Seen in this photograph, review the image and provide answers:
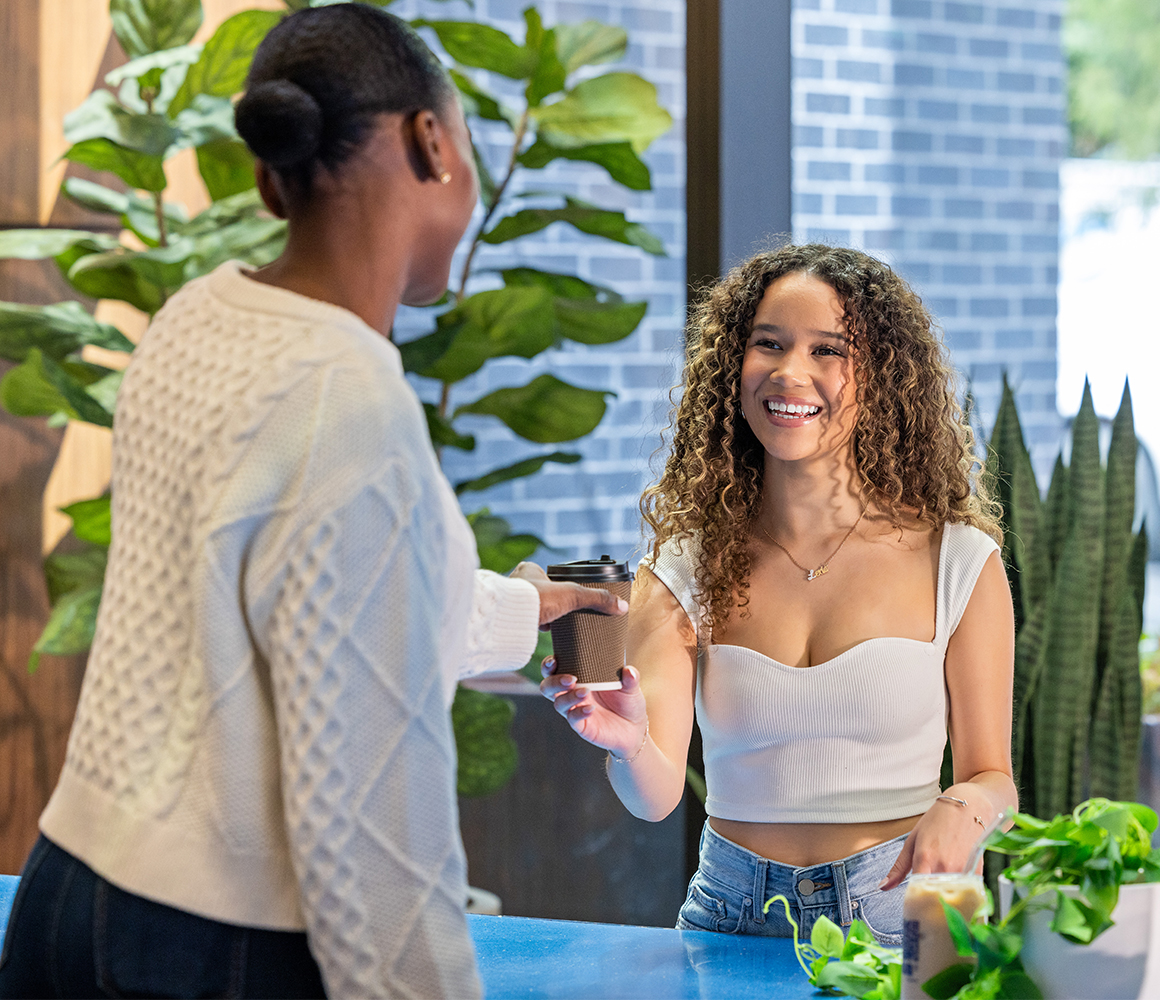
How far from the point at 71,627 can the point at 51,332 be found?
607mm

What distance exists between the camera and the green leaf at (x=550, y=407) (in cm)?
258

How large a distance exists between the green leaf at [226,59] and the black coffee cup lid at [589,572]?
5.02 feet

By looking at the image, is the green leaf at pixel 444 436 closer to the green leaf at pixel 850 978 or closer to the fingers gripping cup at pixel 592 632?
the fingers gripping cup at pixel 592 632

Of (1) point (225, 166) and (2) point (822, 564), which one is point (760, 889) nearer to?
(2) point (822, 564)

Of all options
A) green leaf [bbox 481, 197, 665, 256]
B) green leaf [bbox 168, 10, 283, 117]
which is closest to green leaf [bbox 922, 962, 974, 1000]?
green leaf [bbox 481, 197, 665, 256]

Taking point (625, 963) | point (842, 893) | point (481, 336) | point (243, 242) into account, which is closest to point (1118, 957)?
point (625, 963)

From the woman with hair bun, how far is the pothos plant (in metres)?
1.48

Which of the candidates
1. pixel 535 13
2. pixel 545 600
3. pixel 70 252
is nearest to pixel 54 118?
pixel 70 252

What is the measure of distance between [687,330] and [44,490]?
1.83 m

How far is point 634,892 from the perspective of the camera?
11.1ft

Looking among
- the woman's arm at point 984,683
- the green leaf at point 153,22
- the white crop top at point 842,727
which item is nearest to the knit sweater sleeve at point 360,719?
the white crop top at point 842,727

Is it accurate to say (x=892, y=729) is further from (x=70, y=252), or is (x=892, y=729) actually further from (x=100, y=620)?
(x=70, y=252)

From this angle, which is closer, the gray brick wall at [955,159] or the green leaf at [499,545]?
the green leaf at [499,545]

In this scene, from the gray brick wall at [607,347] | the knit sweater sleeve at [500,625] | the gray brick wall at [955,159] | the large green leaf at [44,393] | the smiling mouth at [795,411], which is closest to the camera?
the knit sweater sleeve at [500,625]
